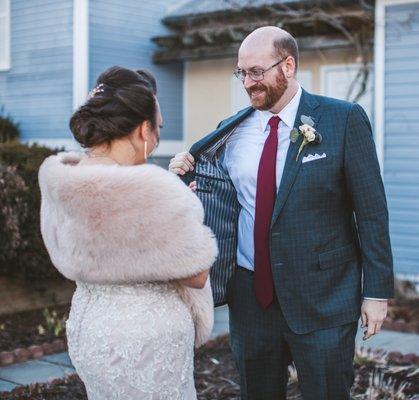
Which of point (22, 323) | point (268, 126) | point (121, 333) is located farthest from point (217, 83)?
point (121, 333)

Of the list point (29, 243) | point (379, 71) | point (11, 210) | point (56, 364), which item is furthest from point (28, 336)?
point (379, 71)

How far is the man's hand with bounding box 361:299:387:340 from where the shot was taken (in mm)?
3471

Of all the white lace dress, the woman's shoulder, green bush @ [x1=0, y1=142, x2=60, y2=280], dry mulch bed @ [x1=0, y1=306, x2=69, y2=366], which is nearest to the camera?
the woman's shoulder

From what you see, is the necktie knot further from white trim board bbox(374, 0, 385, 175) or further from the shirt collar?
white trim board bbox(374, 0, 385, 175)

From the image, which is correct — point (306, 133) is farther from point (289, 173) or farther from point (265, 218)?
point (265, 218)

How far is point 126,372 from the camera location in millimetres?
2922

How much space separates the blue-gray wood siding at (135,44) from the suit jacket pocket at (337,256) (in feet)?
32.0

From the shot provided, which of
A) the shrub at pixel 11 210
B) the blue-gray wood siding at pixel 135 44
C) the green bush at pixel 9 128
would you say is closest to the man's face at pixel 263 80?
the shrub at pixel 11 210

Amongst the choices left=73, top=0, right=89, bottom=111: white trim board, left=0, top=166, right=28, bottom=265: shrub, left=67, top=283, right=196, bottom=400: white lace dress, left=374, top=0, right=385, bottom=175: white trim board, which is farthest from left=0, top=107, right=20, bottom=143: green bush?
left=67, top=283, right=196, bottom=400: white lace dress

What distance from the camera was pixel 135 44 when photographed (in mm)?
13281

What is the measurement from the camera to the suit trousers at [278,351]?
3.53 meters

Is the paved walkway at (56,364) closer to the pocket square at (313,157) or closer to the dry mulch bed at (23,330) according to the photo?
the dry mulch bed at (23,330)

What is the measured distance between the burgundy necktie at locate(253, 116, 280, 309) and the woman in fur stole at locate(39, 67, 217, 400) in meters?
0.60

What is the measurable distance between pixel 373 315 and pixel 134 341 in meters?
1.14
